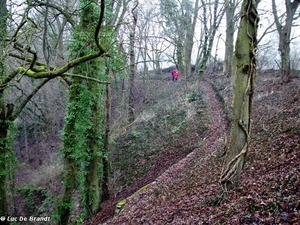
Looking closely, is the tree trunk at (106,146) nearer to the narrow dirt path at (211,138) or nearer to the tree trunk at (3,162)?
the narrow dirt path at (211,138)

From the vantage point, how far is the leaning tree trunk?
4.59 m

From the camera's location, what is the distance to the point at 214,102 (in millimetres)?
18656

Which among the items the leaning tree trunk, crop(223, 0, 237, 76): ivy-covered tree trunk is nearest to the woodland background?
the leaning tree trunk

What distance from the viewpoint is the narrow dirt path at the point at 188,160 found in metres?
7.82

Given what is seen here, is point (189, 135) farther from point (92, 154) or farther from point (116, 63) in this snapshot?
point (116, 63)

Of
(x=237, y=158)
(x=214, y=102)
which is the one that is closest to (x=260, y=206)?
(x=237, y=158)

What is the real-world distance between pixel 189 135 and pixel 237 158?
9.83 metres

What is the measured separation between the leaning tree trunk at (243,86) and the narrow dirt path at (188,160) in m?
3.27

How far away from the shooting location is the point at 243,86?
4605 mm

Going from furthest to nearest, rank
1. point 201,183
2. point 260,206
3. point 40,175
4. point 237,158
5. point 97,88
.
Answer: point 40,175, point 97,88, point 201,183, point 237,158, point 260,206

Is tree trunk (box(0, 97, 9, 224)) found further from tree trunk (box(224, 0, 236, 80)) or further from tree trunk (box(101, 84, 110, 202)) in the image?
tree trunk (box(224, 0, 236, 80))

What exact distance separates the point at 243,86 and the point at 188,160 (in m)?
6.50

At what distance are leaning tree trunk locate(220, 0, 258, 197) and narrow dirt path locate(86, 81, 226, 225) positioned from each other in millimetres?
3270

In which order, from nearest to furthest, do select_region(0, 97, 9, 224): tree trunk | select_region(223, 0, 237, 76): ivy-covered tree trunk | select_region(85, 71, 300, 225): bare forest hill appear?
select_region(85, 71, 300, 225): bare forest hill < select_region(0, 97, 9, 224): tree trunk < select_region(223, 0, 237, 76): ivy-covered tree trunk
